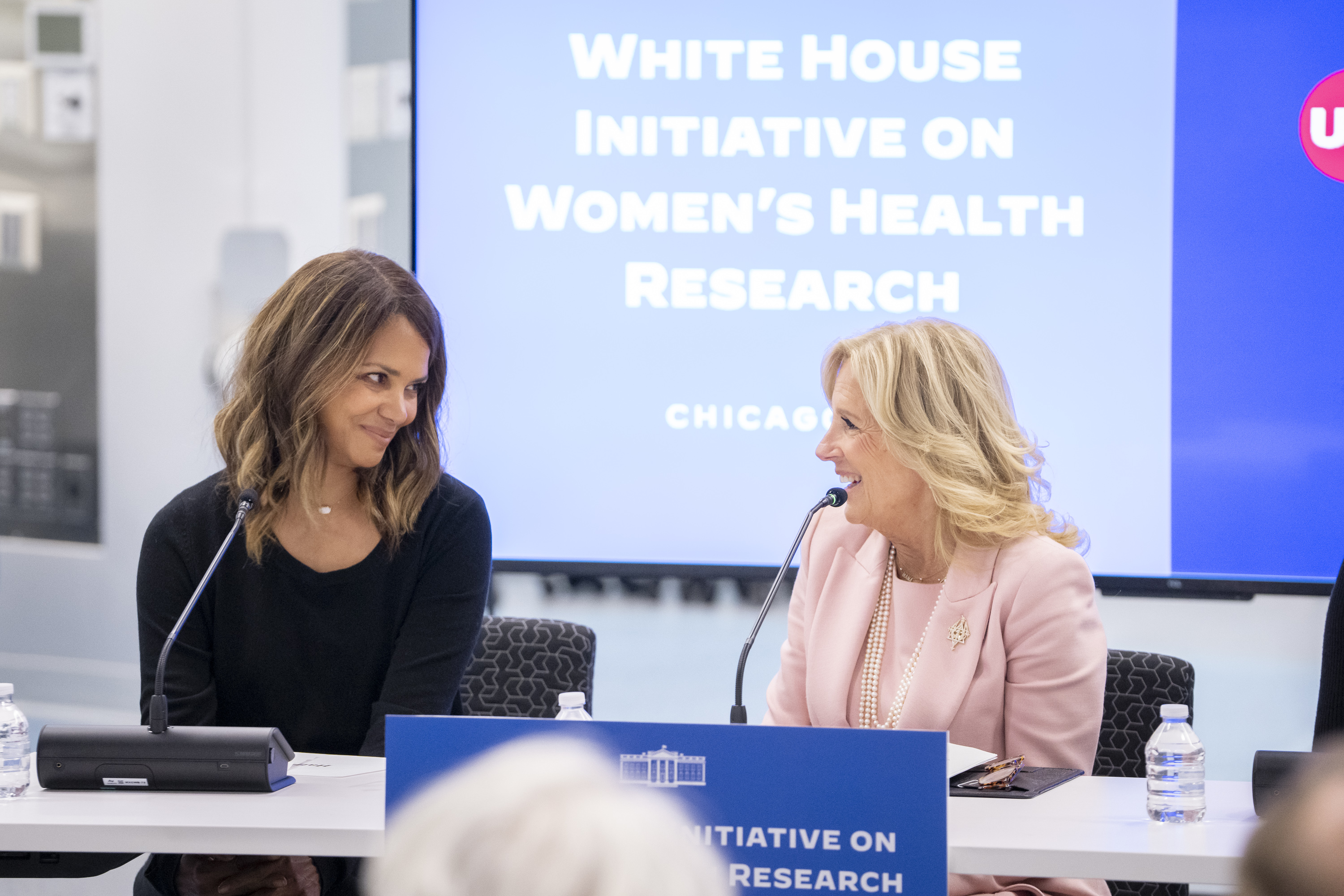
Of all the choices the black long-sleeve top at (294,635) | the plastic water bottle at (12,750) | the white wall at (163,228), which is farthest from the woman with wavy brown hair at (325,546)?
the white wall at (163,228)

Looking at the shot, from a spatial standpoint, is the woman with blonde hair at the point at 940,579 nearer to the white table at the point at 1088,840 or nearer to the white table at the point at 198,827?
the white table at the point at 1088,840

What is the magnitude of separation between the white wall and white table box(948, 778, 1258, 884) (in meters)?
2.30

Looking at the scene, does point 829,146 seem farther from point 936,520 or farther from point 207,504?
point 207,504

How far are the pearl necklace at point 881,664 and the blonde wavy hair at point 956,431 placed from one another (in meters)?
0.10

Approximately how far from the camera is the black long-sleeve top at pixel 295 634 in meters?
1.95

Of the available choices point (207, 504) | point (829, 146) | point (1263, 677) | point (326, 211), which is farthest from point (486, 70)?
point (1263, 677)

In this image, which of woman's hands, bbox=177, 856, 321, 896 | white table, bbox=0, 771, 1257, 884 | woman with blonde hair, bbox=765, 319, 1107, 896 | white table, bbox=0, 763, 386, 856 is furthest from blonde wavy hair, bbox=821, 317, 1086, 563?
woman's hands, bbox=177, 856, 321, 896

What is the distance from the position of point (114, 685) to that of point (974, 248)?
96.7 inches

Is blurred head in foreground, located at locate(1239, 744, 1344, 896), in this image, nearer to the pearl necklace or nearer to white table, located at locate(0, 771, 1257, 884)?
white table, located at locate(0, 771, 1257, 884)

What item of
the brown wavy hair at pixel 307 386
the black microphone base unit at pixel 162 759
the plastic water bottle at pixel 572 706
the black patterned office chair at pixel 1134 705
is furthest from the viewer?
the black patterned office chair at pixel 1134 705

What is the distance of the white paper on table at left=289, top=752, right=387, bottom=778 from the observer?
68.7 inches

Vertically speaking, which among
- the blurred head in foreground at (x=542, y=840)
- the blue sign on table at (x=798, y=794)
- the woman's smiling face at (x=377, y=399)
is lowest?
the blue sign on table at (x=798, y=794)

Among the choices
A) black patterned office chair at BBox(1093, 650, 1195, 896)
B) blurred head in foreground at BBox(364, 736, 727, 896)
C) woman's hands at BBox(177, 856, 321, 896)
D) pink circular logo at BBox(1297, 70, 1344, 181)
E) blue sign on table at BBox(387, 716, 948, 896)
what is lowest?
woman's hands at BBox(177, 856, 321, 896)

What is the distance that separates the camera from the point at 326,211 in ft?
10.6
